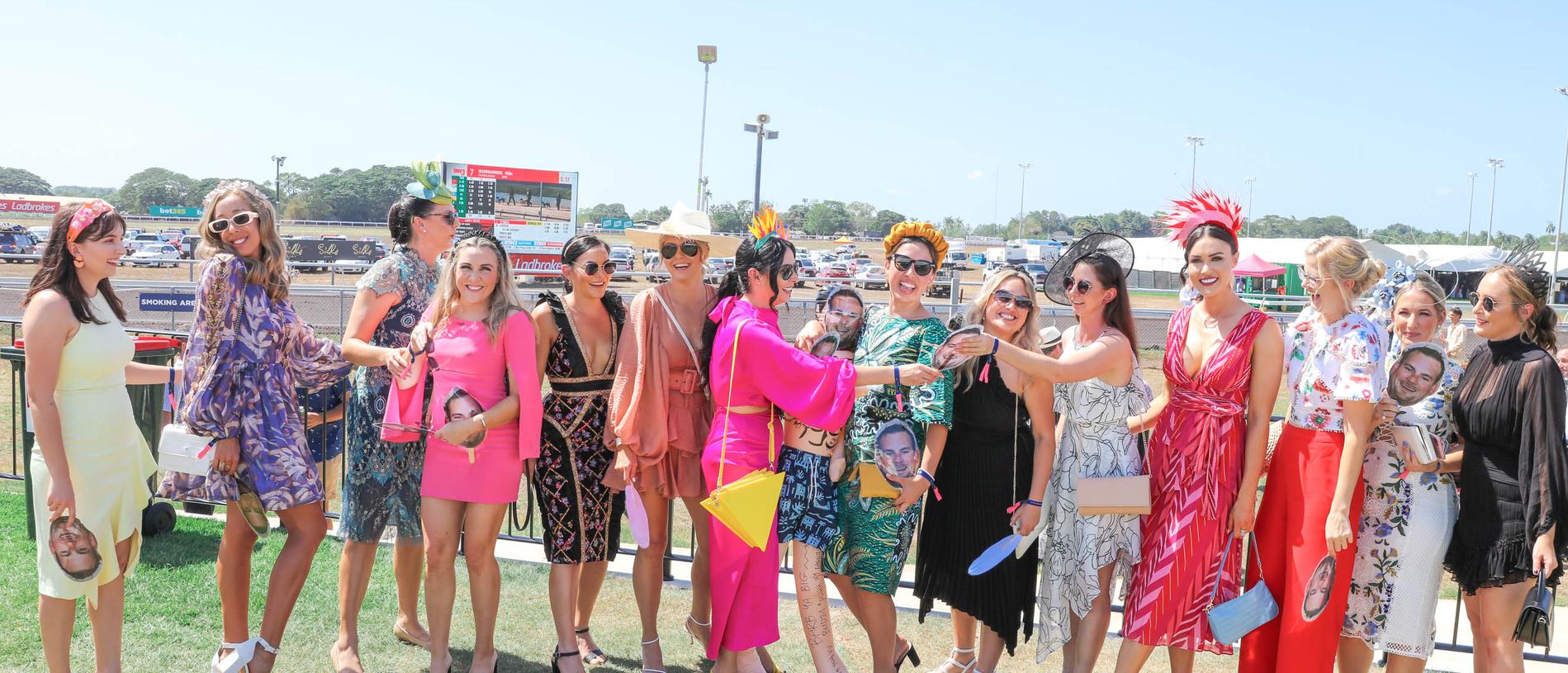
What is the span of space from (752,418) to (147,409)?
4.20 m

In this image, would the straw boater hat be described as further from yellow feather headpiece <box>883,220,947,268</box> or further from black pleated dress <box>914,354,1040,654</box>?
black pleated dress <box>914,354,1040,654</box>

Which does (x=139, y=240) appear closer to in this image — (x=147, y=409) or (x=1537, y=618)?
(x=147, y=409)

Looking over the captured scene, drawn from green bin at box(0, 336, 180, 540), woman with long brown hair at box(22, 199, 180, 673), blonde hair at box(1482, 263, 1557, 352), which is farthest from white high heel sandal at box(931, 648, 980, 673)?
green bin at box(0, 336, 180, 540)

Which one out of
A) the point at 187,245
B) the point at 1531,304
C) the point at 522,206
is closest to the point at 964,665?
the point at 1531,304

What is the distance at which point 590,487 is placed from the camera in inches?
174

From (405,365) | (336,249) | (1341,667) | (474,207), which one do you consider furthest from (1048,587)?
(336,249)

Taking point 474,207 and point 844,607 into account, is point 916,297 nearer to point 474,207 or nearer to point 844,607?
point 844,607

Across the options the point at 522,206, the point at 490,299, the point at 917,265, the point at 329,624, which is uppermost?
the point at 522,206

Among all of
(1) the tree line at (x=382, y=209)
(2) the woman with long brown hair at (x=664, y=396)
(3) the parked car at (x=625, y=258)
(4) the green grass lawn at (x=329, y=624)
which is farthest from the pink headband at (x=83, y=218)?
(1) the tree line at (x=382, y=209)

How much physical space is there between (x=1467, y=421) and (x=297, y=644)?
480cm

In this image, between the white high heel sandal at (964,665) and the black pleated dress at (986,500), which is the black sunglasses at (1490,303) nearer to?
the black pleated dress at (986,500)

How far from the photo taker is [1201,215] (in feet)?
13.1

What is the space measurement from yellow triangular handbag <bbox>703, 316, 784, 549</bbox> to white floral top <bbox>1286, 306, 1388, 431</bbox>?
196 centimetres

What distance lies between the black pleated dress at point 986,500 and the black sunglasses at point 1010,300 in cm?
25
